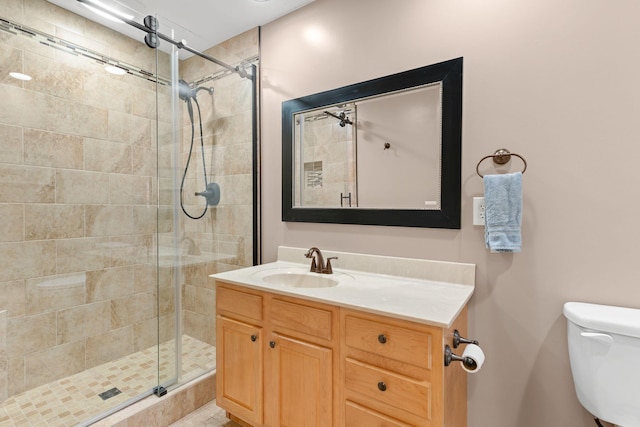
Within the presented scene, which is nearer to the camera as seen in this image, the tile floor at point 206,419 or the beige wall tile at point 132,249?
the tile floor at point 206,419

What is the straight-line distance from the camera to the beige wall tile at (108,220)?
2256 millimetres

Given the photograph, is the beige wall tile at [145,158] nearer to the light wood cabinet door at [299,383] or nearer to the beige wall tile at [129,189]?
the beige wall tile at [129,189]

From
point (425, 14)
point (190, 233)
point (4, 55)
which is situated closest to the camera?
point (425, 14)

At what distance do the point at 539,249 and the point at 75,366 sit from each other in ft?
9.54

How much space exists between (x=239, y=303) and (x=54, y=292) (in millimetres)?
1440

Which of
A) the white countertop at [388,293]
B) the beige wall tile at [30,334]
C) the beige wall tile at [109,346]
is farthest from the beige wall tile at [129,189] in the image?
the white countertop at [388,293]

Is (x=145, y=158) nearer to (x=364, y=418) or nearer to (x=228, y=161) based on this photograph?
(x=228, y=161)

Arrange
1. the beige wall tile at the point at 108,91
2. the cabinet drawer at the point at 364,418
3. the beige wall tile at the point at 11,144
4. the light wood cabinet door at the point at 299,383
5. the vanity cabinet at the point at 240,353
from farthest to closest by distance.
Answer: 1. the beige wall tile at the point at 108,91
2. the beige wall tile at the point at 11,144
3. the vanity cabinet at the point at 240,353
4. the light wood cabinet door at the point at 299,383
5. the cabinet drawer at the point at 364,418

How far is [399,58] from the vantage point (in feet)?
5.47

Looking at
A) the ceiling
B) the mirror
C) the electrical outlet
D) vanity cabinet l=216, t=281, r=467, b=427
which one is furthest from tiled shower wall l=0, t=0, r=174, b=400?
the electrical outlet

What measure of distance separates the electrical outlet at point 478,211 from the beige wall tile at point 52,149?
8.29 ft

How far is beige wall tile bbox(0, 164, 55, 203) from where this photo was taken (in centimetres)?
188

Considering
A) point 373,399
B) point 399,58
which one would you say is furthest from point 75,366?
point 399,58

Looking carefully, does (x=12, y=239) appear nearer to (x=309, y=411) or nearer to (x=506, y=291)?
(x=309, y=411)
